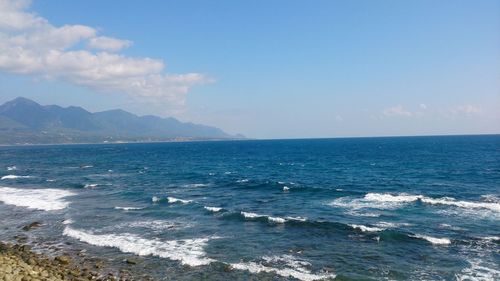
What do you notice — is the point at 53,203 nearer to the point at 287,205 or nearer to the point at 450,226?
the point at 287,205

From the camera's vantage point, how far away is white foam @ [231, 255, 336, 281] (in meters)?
25.9

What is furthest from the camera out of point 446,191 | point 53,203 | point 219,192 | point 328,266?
point 219,192

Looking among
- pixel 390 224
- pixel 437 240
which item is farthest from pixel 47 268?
pixel 437 240

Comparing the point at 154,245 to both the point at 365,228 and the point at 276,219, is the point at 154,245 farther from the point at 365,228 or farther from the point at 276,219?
the point at 365,228

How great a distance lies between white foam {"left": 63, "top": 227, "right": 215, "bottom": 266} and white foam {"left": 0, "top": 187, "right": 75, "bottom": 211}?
15944 millimetres

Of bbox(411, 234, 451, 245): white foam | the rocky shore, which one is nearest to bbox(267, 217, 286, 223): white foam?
bbox(411, 234, 451, 245): white foam

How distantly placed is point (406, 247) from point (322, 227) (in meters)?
8.49

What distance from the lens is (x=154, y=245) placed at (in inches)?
1296

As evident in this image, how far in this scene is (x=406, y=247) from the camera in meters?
31.3

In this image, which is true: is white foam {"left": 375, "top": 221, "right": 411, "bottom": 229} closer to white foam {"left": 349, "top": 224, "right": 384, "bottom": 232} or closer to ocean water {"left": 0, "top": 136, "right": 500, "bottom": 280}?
ocean water {"left": 0, "top": 136, "right": 500, "bottom": 280}

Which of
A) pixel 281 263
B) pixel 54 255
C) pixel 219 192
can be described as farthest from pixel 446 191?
pixel 54 255

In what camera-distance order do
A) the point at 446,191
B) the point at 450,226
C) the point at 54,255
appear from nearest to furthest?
the point at 54,255 < the point at 450,226 < the point at 446,191

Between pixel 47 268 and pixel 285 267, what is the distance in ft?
53.5

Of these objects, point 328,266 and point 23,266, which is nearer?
point 23,266
